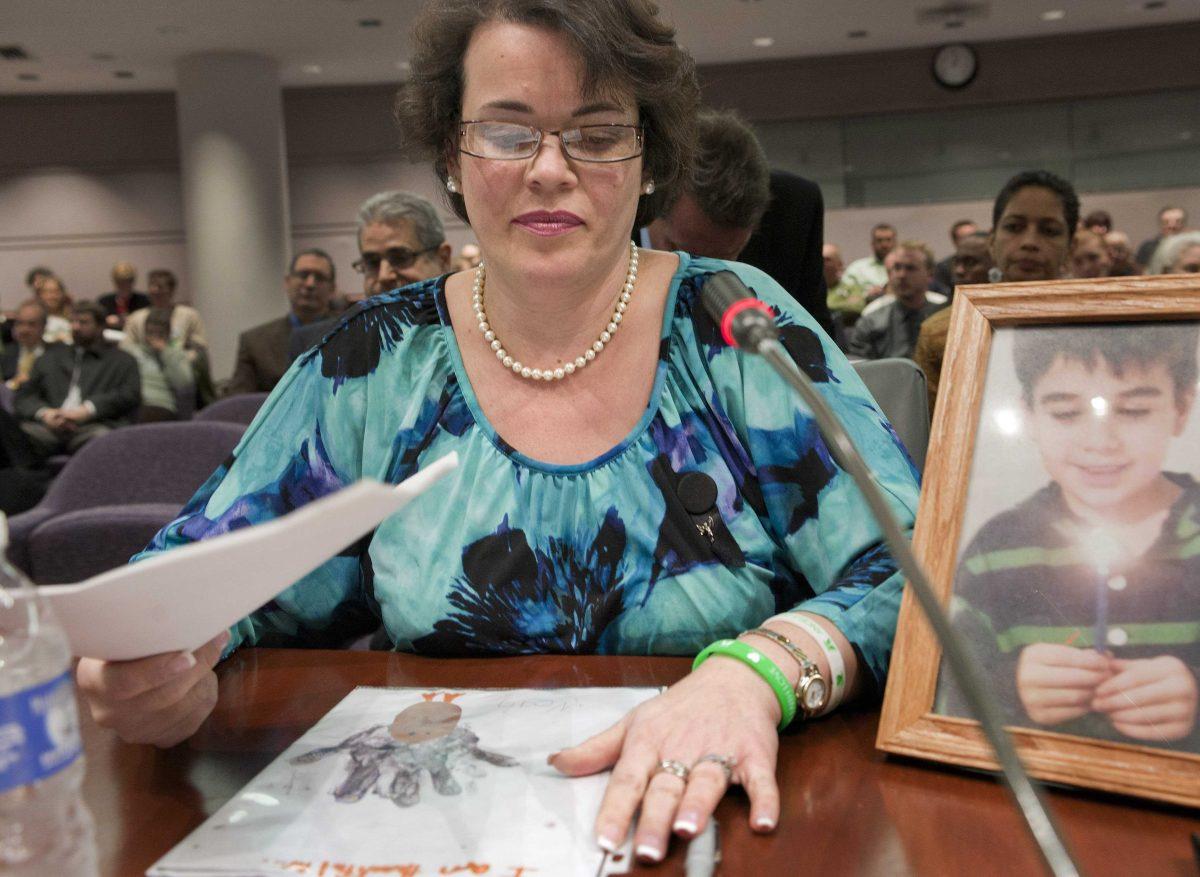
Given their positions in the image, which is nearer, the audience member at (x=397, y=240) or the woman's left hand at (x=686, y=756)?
A: the woman's left hand at (x=686, y=756)

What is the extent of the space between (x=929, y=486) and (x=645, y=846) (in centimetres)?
36

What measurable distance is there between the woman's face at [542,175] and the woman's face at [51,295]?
9.05 meters

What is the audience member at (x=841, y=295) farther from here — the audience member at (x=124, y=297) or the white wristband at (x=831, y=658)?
the audience member at (x=124, y=297)

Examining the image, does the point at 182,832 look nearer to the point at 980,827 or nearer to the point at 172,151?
the point at 980,827

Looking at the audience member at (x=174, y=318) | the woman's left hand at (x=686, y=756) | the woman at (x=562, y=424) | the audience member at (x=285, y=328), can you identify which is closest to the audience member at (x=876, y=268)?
the audience member at (x=285, y=328)

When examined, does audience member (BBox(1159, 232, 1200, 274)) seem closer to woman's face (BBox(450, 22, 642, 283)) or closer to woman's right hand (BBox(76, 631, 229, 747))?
woman's face (BBox(450, 22, 642, 283))

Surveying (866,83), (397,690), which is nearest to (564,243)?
(397,690)

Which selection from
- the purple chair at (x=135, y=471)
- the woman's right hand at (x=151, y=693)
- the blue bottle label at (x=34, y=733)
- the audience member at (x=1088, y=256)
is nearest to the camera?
the blue bottle label at (x=34, y=733)

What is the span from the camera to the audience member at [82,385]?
20.5ft

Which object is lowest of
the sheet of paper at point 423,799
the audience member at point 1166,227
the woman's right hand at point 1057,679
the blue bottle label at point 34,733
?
the sheet of paper at point 423,799

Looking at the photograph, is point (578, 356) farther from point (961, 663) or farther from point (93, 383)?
point (93, 383)

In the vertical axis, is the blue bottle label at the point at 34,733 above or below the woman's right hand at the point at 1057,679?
above

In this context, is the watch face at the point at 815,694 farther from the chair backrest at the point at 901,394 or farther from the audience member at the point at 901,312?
the audience member at the point at 901,312

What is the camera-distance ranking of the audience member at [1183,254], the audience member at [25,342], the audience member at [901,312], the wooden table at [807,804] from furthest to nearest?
the audience member at [25,342] < the audience member at [901,312] < the audience member at [1183,254] < the wooden table at [807,804]
